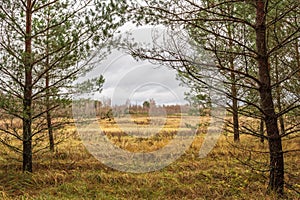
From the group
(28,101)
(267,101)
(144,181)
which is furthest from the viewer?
(28,101)

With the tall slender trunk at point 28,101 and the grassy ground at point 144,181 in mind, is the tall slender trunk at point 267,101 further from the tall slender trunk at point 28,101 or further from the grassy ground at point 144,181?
the tall slender trunk at point 28,101

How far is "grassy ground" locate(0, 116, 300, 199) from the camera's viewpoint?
504 cm

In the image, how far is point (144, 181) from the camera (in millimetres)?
5836

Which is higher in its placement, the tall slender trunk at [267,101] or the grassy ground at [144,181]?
the tall slender trunk at [267,101]

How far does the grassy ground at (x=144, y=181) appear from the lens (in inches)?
198

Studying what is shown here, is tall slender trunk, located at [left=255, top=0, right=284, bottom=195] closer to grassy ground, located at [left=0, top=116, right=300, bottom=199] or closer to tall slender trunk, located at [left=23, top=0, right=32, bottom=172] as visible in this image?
grassy ground, located at [left=0, top=116, right=300, bottom=199]

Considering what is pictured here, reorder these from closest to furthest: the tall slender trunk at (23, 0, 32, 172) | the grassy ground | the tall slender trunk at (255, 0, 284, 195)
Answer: the tall slender trunk at (255, 0, 284, 195) < the grassy ground < the tall slender trunk at (23, 0, 32, 172)

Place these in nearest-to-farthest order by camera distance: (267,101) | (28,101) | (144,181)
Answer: (267,101), (144,181), (28,101)

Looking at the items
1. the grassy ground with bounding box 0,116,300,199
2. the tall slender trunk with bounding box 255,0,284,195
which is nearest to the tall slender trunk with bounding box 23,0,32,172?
the grassy ground with bounding box 0,116,300,199

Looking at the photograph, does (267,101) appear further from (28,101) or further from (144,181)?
(28,101)

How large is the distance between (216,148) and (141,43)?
602 cm

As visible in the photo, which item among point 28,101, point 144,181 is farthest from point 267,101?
point 28,101

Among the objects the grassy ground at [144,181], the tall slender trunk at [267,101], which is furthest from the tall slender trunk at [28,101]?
the tall slender trunk at [267,101]

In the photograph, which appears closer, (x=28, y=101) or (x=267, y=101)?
(x=267, y=101)
